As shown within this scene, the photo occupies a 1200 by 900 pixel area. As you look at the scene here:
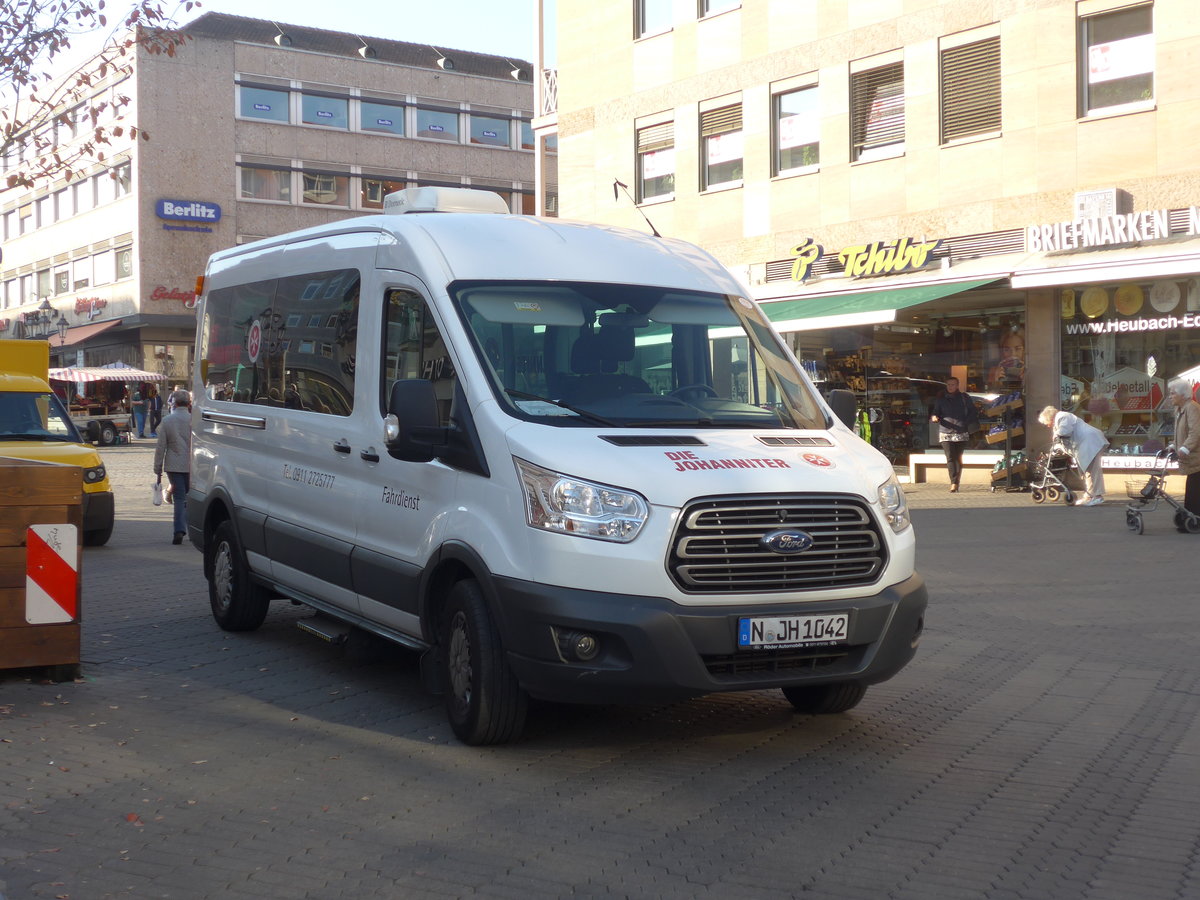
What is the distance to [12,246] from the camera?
73375mm

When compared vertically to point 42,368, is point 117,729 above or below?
below

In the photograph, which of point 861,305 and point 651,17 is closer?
point 861,305

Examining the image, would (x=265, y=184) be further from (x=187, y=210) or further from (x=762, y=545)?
(x=762, y=545)

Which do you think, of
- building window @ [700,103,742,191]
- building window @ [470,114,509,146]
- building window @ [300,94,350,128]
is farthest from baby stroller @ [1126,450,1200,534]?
building window @ [470,114,509,146]

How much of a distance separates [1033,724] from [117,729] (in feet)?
14.3

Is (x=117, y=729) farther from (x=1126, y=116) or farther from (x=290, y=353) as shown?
(x=1126, y=116)

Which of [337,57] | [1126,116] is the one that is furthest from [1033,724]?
[337,57]

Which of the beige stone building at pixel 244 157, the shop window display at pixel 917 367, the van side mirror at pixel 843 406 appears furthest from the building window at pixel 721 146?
the beige stone building at pixel 244 157

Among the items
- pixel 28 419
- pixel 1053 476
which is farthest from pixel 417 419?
pixel 1053 476

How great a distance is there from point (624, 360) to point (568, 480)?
3.52ft

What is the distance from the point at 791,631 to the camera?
5.68 meters

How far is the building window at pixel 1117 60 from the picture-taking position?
20297 mm

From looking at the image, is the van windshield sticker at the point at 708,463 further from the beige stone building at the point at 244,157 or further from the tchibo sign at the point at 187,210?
the tchibo sign at the point at 187,210

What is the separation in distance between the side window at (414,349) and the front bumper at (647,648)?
1.10 meters
